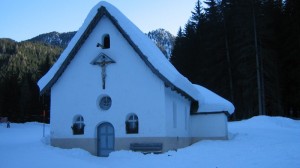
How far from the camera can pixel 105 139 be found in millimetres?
19250

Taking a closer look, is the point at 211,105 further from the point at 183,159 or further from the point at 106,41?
the point at 183,159

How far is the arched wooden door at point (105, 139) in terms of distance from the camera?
1914cm

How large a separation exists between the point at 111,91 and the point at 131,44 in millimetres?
2926

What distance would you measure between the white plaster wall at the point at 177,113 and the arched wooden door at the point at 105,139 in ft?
11.1

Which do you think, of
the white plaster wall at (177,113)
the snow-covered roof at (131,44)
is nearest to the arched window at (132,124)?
the white plaster wall at (177,113)

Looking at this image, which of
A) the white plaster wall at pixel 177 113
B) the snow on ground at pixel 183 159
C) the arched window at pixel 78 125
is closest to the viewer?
the snow on ground at pixel 183 159

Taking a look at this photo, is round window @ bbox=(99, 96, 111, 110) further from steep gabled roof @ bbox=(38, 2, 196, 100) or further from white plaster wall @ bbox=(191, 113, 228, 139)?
white plaster wall @ bbox=(191, 113, 228, 139)

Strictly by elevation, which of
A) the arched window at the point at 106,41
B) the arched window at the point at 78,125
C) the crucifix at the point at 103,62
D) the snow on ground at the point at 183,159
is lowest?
the snow on ground at the point at 183,159


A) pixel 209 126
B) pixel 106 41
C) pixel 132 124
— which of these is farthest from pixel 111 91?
pixel 209 126

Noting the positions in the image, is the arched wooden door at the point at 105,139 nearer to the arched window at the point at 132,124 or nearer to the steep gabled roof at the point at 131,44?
the arched window at the point at 132,124

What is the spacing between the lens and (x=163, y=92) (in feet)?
58.7

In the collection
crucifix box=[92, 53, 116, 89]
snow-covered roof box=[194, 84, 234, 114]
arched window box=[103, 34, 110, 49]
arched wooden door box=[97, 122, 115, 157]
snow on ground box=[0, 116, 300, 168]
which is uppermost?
arched window box=[103, 34, 110, 49]

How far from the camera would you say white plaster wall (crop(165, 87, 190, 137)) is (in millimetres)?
18328

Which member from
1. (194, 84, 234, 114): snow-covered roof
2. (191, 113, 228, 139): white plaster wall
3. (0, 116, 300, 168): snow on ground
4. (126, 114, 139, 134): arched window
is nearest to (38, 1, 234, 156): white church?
(126, 114, 139, 134): arched window
